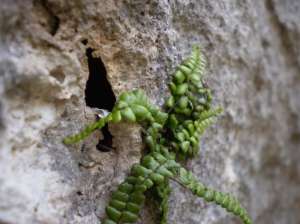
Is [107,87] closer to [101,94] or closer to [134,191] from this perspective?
[101,94]

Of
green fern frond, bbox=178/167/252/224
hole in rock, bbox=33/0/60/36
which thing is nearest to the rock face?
hole in rock, bbox=33/0/60/36

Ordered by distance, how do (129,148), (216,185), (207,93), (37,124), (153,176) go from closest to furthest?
(37,124)
(153,176)
(129,148)
(207,93)
(216,185)

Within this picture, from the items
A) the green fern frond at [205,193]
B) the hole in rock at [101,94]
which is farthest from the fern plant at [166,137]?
the hole in rock at [101,94]

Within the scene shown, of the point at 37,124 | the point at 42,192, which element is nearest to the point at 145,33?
the point at 37,124

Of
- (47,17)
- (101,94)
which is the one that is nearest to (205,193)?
(101,94)

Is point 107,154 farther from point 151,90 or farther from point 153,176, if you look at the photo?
point 151,90

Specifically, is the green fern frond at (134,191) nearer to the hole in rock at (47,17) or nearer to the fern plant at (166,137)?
the fern plant at (166,137)

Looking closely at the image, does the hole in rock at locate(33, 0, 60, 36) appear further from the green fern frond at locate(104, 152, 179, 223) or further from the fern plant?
the green fern frond at locate(104, 152, 179, 223)
